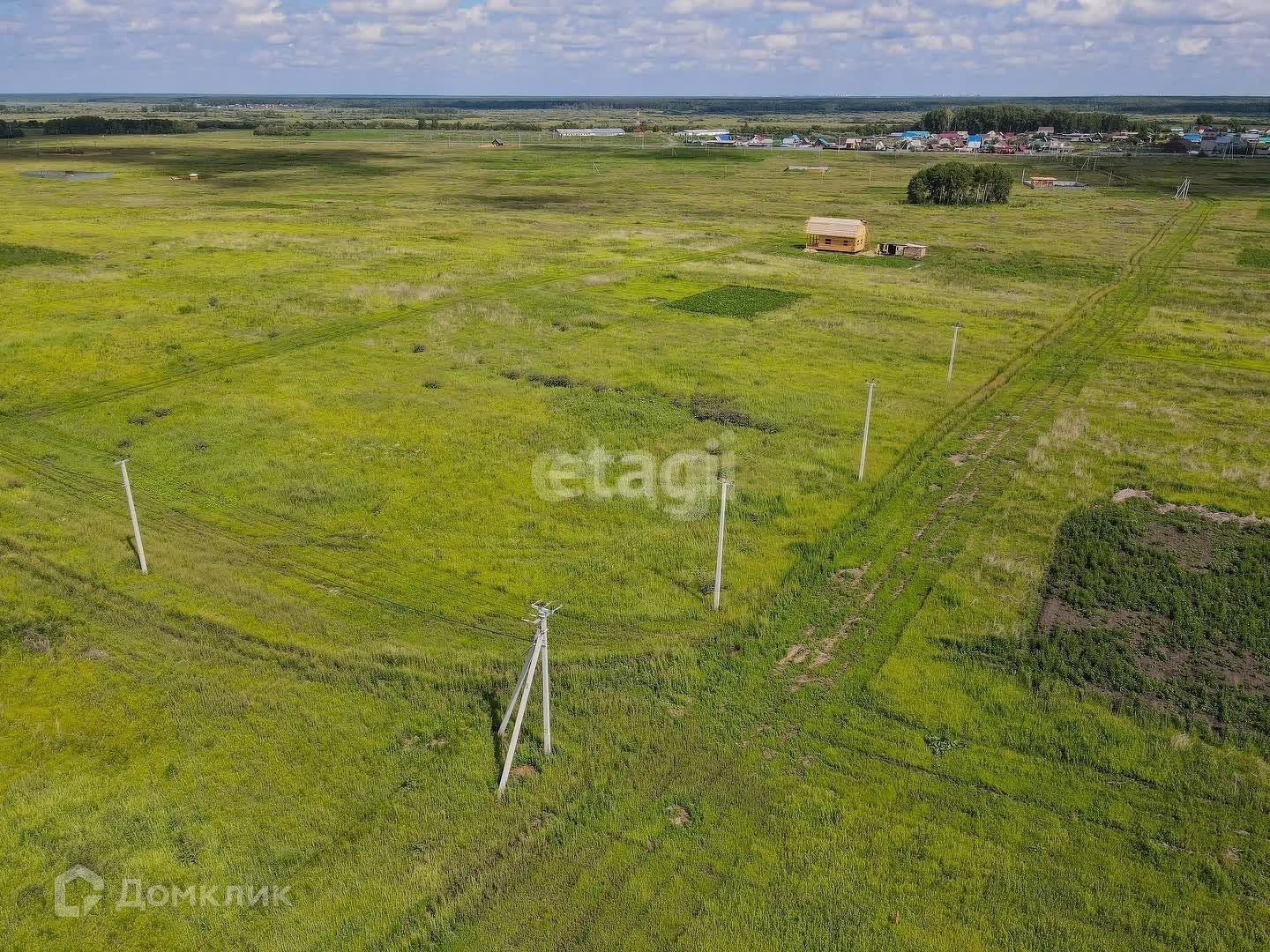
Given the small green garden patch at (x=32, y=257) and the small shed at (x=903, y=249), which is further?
the small shed at (x=903, y=249)

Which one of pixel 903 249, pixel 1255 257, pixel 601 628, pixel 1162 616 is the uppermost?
pixel 903 249

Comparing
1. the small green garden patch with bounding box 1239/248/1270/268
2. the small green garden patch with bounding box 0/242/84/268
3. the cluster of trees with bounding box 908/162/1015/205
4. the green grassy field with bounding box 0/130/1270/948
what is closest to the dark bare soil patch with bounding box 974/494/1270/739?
the green grassy field with bounding box 0/130/1270/948

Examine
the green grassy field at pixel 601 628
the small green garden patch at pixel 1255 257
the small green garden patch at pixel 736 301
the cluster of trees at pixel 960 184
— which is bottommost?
the green grassy field at pixel 601 628

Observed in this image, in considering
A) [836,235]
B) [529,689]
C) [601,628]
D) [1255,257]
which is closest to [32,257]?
[836,235]

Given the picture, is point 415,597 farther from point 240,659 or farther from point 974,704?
point 974,704

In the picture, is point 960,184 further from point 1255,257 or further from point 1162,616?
point 1162,616

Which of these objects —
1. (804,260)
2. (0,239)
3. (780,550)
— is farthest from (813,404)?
(0,239)

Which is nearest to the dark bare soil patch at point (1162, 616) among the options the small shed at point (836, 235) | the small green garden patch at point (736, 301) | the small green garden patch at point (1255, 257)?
the small green garden patch at point (736, 301)

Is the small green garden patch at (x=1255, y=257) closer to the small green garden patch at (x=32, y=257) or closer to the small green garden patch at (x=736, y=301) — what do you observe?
the small green garden patch at (x=736, y=301)
